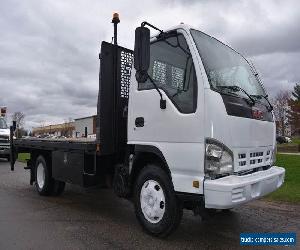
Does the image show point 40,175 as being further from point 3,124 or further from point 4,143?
point 3,124

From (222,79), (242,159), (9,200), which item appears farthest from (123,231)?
(9,200)

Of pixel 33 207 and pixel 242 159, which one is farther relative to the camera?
pixel 33 207

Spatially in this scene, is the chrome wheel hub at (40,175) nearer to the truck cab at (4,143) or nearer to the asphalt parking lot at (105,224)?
the asphalt parking lot at (105,224)

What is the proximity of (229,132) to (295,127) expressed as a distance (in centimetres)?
6869

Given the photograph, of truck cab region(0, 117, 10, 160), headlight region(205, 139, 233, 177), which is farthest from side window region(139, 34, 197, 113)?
truck cab region(0, 117, 10, 160)

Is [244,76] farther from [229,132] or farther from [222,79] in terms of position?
[229,132]

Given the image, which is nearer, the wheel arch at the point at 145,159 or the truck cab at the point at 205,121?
the truck cab at the point at 205,121

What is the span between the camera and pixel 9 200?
895 cm

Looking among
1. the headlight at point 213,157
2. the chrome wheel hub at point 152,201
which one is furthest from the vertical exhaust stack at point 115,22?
the headlight at point 213,157

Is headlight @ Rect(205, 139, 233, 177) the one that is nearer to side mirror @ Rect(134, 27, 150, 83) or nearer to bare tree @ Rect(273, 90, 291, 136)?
side mirror @ Rect(134, 27, 150, 83)

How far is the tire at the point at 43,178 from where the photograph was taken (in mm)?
9109

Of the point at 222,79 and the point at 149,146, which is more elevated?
the point at 222,79

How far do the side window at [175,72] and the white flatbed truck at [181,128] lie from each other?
0.01 m

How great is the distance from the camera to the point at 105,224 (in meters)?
6.75
